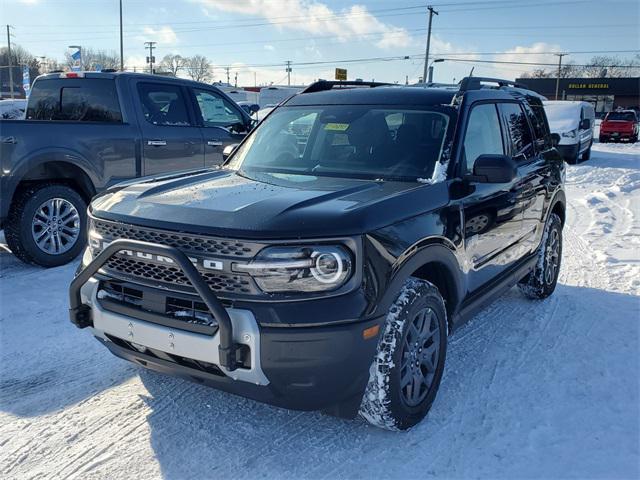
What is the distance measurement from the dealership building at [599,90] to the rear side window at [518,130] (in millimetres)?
73813

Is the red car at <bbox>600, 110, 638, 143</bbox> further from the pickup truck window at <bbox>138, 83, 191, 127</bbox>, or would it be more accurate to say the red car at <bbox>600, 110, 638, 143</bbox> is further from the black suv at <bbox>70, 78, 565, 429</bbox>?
the black suv at <bbox>70, 78, 565, 429</bbox>

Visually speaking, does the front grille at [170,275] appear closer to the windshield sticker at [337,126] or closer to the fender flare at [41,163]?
the windshield sticker at [337,126]

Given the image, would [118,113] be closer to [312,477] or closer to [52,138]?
[52,138]

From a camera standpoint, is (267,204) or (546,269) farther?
(546,269)

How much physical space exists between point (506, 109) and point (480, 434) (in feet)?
8.55

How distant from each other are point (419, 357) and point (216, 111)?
5.62 m

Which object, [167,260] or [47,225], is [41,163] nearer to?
[47,225]

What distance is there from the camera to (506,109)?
4.53m

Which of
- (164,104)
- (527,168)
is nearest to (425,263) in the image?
(527,168)

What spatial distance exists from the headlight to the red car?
32.3 m

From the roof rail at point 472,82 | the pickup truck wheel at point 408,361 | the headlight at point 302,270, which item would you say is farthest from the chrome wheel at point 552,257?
the headlight at point 302,270

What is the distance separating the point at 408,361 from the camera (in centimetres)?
303

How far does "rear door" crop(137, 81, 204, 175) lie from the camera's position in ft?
22.4

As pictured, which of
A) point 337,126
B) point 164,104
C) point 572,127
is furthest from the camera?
point 572,127
